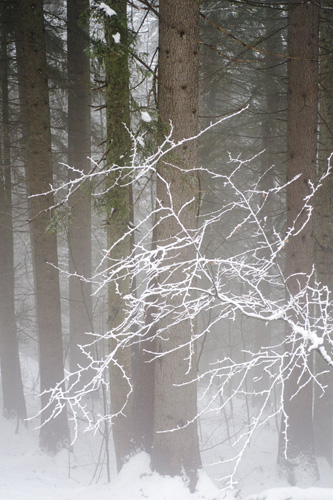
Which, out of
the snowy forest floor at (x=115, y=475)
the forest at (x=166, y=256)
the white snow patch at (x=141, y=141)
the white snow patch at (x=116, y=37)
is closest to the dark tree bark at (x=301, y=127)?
the forest at (x=166, y=256)

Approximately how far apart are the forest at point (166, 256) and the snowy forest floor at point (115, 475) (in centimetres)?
4

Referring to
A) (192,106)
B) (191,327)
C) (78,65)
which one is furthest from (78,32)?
(191,327)

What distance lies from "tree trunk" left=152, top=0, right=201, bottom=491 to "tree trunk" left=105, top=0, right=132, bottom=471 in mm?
581

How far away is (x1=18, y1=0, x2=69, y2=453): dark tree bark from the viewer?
8148mm

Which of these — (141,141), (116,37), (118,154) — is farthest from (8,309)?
(116,37)

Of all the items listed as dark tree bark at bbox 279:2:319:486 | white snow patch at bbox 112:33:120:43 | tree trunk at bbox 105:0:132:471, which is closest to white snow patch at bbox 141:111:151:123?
tree trunk at bbox 105:0:132:471

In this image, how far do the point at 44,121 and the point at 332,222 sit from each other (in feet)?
20.2

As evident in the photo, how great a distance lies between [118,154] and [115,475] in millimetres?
6630

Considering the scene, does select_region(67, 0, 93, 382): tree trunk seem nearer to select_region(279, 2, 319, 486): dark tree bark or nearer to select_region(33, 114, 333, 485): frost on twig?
select_region(33, 114, 333, 485): frost on twig

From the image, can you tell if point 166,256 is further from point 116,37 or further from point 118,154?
point 116,37

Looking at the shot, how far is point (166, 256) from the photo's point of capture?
5.78 metres

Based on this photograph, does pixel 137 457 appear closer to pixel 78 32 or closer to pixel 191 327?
pixel 191 327

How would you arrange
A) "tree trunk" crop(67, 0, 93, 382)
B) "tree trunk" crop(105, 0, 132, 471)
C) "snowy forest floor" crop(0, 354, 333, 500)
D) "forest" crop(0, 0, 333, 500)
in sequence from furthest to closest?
"tree trunk" crop(67, 0, 93, 382) < "snowy forest floor" crop(0, 354, 333, 500) < "tree trunk" crop(105, 0, 132, 471) < "forest" crop(0, 0, 333, 500)

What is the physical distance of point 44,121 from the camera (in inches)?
333
